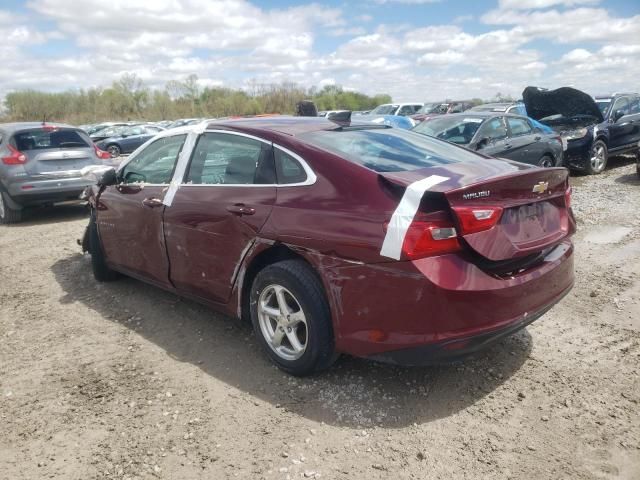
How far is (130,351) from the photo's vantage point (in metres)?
Answer: 3.81

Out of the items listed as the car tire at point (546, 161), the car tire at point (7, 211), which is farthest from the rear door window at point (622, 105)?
the car tire at point (7, 211)

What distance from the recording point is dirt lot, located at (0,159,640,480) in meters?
2.54

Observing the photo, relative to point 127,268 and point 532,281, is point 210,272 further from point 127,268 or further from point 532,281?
point 532,281

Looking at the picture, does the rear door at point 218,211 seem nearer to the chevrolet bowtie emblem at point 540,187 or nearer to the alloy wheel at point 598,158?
the chevrolet bowtie emblem at point 540,187

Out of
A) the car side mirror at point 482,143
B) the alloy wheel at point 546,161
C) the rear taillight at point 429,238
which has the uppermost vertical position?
the rear taillight at point 429,238

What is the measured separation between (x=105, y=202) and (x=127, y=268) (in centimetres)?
66

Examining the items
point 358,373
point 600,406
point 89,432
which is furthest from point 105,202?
point 600,406

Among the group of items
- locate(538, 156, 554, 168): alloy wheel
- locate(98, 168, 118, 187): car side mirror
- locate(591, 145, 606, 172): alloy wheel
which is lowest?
locate(591, 145, 606, 172): alloy wheel

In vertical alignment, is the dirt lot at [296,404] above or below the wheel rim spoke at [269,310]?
below

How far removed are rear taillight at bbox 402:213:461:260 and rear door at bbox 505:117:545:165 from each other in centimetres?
661

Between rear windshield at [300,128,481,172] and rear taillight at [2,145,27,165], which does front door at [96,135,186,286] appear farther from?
rear taillight at [2,145,27,165]

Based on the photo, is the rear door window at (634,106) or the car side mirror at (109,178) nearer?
the car side mirror at (109,178)

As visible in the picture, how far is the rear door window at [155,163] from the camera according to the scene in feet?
13.5

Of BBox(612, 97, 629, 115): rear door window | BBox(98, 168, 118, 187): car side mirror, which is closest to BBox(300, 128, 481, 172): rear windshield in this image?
BBox(98, 168, 118, 187): car side mirror
